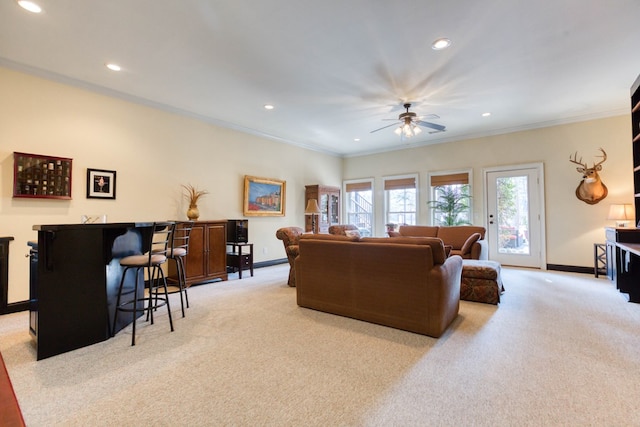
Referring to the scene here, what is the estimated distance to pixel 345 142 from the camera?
23.5ft

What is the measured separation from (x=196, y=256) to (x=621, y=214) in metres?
6.65

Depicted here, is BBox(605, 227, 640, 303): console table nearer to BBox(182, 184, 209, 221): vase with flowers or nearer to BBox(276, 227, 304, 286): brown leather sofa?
BBox(276, 227, 304, 286): brown leather sofa

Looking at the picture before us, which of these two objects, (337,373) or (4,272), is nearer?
(337,373)

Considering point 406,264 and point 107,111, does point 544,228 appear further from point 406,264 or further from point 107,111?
point 107,111

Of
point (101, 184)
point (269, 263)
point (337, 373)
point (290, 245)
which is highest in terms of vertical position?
point (101, 184)

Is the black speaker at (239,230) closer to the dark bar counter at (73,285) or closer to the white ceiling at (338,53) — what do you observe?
the white ceiling at (338,53)

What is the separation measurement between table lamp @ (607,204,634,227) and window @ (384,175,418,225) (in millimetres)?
3411

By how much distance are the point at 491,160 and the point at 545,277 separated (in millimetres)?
2528

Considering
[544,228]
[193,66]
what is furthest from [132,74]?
[544,228]

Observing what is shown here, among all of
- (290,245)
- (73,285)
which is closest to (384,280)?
(290,245)

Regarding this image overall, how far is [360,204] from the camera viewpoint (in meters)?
8.26

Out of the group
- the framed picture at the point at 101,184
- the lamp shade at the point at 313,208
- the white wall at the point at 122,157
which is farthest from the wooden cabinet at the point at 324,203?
the framed picture at the point at 101,184

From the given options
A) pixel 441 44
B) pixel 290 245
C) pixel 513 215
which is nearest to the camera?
pixel 441 44

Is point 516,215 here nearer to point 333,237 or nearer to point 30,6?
point 333,237
